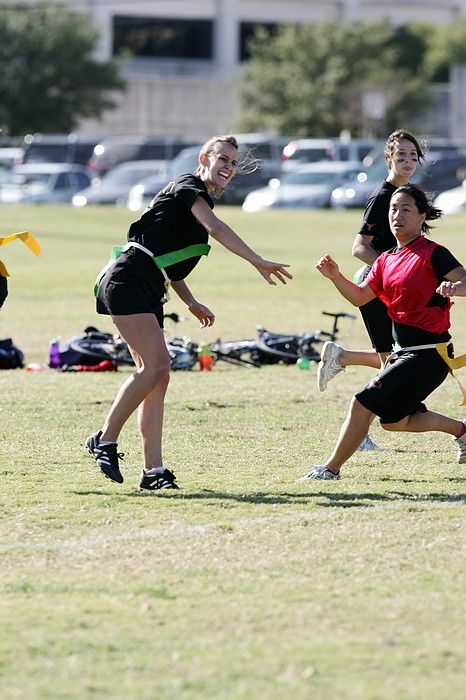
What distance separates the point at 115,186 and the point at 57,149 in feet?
19.1

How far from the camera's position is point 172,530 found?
687cm

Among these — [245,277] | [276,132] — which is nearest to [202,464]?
[245,277]

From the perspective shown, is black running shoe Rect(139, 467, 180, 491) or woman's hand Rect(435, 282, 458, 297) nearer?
woman's hand Rect(435, 282, 458, 297)

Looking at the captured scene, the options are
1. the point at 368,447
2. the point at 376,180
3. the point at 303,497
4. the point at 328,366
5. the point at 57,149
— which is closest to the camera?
the point at 303,497

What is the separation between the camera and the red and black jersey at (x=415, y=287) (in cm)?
768

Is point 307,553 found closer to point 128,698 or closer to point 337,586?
point 337,586

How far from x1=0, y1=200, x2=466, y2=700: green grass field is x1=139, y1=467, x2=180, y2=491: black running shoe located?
104 millimetres

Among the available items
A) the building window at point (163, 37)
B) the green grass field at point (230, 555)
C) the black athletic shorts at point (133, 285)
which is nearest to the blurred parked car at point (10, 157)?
the building window at point (163, 37)

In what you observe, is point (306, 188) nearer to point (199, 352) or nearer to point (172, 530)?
point (199, 352)

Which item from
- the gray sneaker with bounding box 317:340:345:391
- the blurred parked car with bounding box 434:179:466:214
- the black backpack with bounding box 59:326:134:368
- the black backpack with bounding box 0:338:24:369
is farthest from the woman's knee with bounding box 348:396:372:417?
the blurred parked car with bounding box 434:179:466:214

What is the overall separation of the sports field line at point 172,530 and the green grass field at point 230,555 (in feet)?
0.06

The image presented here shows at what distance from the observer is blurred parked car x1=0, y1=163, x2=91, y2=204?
45469 millimetres

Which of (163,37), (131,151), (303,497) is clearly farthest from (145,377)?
(163,37)

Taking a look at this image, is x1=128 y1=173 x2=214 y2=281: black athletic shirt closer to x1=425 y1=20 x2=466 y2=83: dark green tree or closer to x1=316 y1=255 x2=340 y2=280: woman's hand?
x1=316 y1=255 x2=340 y2=280: woman's hand
